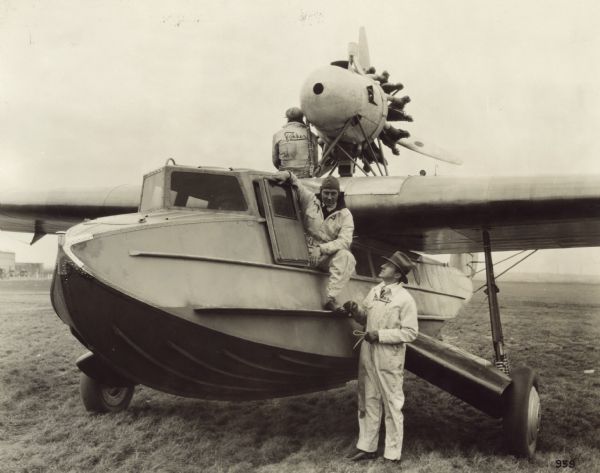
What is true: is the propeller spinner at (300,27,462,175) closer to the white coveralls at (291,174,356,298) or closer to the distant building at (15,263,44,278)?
the white coveralls at (291,174,356,298)

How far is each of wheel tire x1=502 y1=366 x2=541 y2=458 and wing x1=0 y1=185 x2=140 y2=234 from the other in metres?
5.96

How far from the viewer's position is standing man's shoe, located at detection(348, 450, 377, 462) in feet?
17.7

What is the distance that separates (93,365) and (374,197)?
403cm

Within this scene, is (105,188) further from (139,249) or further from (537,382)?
(537,382)

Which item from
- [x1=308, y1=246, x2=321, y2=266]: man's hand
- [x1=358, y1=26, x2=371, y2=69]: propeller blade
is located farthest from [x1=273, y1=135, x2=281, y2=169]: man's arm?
[x1=358, y1=26, x2=371, y2=69]: propeller blade

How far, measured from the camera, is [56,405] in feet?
25.6

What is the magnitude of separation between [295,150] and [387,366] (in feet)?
12.4

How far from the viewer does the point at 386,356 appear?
5449mm

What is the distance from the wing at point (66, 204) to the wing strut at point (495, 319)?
5.24m

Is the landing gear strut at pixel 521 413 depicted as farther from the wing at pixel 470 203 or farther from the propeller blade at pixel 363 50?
the propeller blade at pixel 363 50

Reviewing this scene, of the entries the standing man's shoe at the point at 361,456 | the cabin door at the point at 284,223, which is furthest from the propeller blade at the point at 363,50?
the standing man's shoe at the point at 361,456

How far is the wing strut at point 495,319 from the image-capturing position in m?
6.99

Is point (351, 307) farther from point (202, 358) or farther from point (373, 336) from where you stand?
point (202, 358)

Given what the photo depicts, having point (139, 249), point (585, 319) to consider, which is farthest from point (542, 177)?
point (585, 319)
